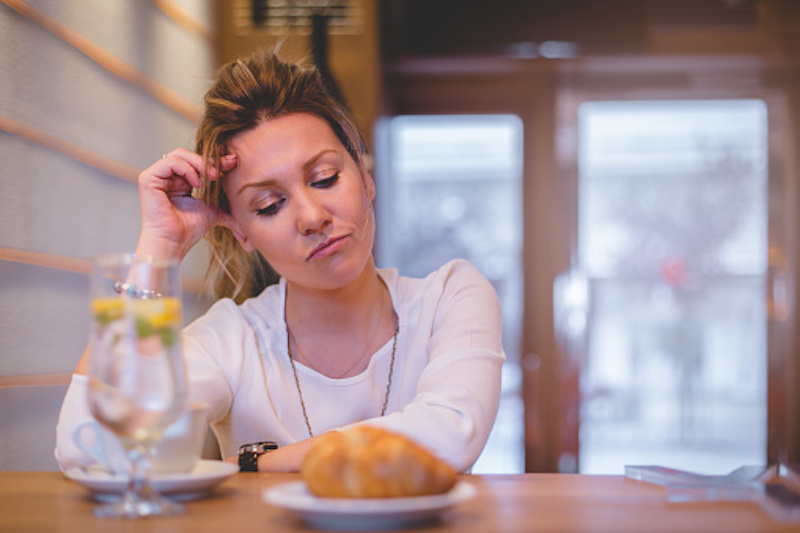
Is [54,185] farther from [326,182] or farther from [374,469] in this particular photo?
[374,469]

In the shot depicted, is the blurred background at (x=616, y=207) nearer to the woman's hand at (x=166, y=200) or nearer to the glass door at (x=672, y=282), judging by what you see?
the glass door at (x=672, y=282)

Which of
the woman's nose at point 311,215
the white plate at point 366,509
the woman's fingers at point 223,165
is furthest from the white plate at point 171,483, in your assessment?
the woman's fingers at point 223,165

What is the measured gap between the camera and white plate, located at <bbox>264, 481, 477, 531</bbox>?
0.68 metres

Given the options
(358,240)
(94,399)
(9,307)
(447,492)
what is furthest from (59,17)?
(447,492)

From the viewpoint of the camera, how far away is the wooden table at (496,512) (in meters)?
0.72

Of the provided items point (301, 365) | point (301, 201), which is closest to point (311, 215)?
point (301, 201)

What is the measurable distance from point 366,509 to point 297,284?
1004mm

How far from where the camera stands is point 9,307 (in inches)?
60.2

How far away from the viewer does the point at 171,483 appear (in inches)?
32.7

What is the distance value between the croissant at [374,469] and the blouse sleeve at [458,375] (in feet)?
1.03

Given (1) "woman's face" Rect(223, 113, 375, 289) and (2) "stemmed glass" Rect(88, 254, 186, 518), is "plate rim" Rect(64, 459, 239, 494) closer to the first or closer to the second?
(2) "stemmed glass" Rect(88, 254, 186, 518)

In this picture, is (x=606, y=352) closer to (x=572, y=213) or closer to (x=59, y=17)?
(x=572, y=213)

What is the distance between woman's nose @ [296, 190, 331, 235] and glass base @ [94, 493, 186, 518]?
664 millimetres

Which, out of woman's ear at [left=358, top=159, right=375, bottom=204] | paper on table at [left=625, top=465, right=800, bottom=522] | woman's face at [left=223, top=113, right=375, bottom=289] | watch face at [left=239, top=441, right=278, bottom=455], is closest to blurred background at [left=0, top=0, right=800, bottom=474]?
woman's ear at [left=358, top=159, right=375, bottom=204]
